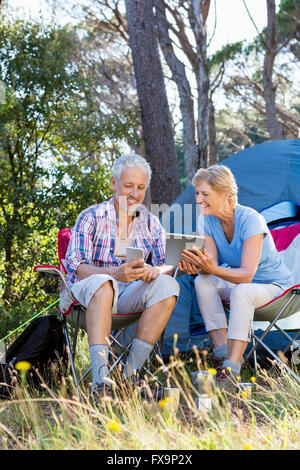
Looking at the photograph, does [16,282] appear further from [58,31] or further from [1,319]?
[58,31]

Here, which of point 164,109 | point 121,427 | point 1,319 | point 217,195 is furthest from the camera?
point 164,109

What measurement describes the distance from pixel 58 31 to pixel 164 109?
45.6 inches

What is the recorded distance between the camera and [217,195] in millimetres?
2633

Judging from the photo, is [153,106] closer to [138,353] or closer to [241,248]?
[241,248]

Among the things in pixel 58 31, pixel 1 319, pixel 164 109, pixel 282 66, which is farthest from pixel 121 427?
pixel 282 66

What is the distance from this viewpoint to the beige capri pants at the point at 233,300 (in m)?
2.36

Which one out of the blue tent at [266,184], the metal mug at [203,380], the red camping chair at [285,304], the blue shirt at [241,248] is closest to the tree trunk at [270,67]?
the blue tent at [266,184]

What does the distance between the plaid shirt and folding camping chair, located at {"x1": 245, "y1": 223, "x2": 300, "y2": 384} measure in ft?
1.68

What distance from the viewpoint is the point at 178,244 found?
250cm

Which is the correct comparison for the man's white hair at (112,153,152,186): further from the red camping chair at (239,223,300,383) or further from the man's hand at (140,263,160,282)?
the red camping chair at (239,223,300,383)

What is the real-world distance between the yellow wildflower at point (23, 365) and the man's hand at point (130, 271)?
0.62 m

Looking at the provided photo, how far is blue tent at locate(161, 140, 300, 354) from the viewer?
3354mm

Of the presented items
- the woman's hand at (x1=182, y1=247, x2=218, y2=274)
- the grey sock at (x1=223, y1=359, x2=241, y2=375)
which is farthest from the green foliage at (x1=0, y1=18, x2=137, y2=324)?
the grey sock at (x1=223, y1=359, x2=241, y2=375)

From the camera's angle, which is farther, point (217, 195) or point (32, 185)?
point (32, 185)
